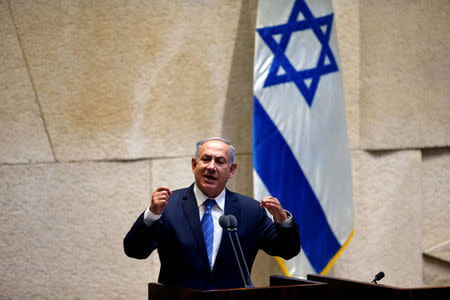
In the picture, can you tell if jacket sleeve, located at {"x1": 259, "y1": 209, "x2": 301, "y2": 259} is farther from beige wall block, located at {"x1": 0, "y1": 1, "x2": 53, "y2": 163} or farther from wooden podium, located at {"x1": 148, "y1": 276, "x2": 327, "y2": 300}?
beige wall block, located at {"x1": 0, "y1": 1, "x2": 53, "y2": 163}

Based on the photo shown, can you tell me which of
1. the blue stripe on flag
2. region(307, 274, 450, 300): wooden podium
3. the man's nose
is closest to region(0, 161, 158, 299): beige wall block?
the blue stripe on flag

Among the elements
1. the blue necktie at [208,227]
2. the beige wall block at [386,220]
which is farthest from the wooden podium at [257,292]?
the beige wall block at [386,220]

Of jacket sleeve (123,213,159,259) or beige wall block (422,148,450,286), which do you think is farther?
beige wall block (422,148,450,286)

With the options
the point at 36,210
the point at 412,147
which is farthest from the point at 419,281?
the point at 36,210

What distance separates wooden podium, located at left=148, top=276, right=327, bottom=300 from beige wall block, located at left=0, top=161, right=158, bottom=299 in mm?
1927

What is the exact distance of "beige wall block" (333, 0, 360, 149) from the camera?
188 inches

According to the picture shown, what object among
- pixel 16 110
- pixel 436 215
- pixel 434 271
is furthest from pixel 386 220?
pixel 16 110

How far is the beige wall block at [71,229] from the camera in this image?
4.28m

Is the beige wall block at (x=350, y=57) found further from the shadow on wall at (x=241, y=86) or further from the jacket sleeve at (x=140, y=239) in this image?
the jacket sleeve at (x=140, y=239)

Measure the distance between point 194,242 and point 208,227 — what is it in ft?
0.34

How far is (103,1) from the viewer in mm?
4375

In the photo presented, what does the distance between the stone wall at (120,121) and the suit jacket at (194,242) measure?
1561 millimetres

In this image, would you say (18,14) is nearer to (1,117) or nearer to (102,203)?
(1,117)

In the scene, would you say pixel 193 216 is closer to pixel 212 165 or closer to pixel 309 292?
pixel 212 165
